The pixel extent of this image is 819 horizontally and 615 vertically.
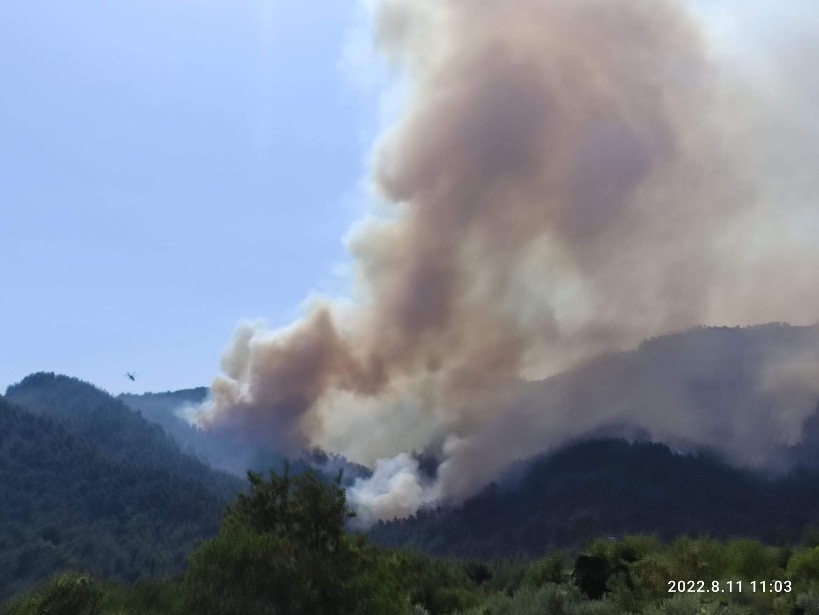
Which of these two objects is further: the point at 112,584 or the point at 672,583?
the point at 672,583

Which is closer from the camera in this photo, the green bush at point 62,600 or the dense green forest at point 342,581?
the green bush at point 62,600

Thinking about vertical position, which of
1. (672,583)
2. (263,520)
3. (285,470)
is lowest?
(672,583)

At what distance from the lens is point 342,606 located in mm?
23125

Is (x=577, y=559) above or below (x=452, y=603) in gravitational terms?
above

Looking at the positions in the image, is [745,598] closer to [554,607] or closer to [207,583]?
[554,607]

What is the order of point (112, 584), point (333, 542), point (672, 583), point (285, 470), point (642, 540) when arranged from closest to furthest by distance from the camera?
point (112, 584) → point (672, 583) → point (333, 542) → point (642, 540) → point (285, 470)

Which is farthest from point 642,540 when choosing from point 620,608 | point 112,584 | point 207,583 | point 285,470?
point 112,584

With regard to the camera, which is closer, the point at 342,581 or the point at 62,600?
the point at 62,600

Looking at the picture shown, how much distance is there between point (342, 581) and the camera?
24.7 metres

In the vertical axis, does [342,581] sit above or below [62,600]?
below

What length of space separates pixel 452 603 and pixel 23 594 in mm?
23318

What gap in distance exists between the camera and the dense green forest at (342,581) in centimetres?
1892

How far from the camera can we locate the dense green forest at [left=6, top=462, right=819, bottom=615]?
18.9 m

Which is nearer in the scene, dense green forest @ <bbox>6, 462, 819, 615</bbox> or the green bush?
the green bush
